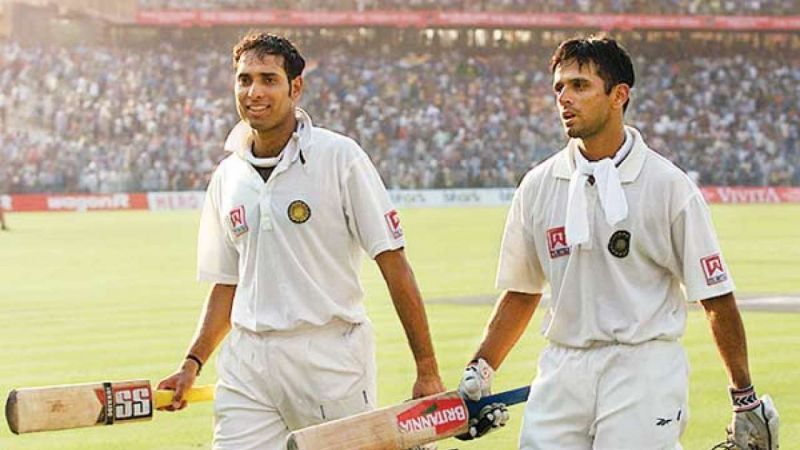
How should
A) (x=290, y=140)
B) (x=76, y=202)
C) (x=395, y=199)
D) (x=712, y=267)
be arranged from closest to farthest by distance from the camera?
1. (x=712, y=267)
2. (x=290, y=140)
3. (x=76, y=202)
4. (x=395, y=199)

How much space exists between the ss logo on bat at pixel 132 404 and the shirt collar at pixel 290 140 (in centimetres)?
100

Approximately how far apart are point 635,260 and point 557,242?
0.94ft

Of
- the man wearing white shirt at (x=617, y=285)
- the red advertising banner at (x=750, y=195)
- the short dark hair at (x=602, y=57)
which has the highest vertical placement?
the short dark hair at (x=602, y=57)

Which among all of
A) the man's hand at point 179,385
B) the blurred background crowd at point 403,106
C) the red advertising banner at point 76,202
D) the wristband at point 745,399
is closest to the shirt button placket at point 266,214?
the man's hand at point 179,385

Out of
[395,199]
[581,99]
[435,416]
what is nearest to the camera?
[581,99]

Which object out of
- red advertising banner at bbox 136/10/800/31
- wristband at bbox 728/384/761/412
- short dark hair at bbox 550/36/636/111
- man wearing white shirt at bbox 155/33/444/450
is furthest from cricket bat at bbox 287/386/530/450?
red advertising banner at bbox 136/10/800/31

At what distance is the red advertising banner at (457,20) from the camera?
6109cm

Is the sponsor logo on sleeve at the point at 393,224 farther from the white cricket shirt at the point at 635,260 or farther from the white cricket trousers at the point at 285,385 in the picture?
the white cricket shirt at the point at 635,260

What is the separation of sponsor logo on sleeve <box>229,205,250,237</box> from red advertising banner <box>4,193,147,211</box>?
42625mm

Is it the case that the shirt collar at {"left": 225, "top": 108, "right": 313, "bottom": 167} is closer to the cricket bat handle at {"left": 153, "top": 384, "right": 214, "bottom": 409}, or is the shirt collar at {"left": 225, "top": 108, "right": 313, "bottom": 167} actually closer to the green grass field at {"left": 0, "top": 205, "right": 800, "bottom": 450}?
the cricket bat handle at {"left": 153, "top": 384, "right": 214, "bottom": 409}

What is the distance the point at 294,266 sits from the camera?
6.31m

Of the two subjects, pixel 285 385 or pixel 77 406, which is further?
pixel 285 385

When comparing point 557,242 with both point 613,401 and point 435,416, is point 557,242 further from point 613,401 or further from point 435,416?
point 435,416

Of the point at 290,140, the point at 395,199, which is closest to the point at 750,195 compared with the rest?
the point at 395,199
